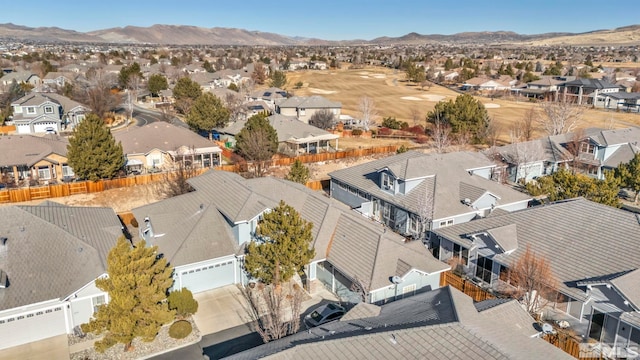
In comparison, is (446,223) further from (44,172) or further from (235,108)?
(235,108)

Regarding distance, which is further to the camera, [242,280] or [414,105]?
[414,105]

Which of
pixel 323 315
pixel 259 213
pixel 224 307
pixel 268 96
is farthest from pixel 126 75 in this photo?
pixel 323 315

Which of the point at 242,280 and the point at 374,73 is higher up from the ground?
the point at 374,73

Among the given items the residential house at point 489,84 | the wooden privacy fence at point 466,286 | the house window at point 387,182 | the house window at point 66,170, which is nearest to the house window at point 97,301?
the wooden privacy fence at point 466,286

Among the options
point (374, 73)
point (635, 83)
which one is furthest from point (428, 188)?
point (374, 73)

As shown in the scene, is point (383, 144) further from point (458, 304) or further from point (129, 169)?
point (458, 304)

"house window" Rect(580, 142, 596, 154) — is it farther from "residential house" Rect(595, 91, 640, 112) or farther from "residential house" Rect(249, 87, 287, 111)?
"residential house" Rect(249, 87, 287, 111)

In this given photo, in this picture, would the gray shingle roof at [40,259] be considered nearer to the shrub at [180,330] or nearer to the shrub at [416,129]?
the shrub at [180,330]
